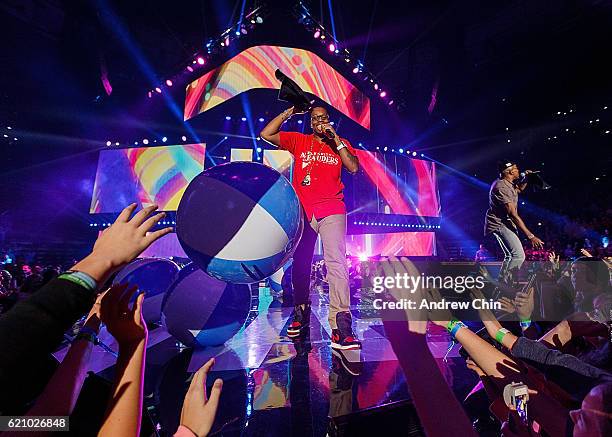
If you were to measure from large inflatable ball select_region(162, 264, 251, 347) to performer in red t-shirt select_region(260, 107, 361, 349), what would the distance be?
2.05 feet

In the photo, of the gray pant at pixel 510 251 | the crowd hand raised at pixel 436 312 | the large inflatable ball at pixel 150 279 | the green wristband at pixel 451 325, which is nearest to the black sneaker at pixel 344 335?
the green wristband at pixel 451 325

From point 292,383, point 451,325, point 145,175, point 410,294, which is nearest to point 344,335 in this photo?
point 292,383

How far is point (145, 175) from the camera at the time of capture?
11836 millimetres

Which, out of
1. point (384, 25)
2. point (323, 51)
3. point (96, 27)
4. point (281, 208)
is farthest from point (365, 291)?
point (96, 27)

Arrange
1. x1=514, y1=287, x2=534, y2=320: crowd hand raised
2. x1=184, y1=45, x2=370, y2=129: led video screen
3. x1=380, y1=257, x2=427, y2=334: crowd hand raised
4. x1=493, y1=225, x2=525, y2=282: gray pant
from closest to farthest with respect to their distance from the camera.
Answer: x1=380, y1=257, x2=427, y2=334: crowd hand raised < x1=514, y1=287, x2=534, y2=320: crowd hand raised < x1=493, y1=225, x2=525, y2=282: gray pant < x1=184, y1=45, x2=370, y2=129: led video screen

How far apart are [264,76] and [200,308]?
9.17 m

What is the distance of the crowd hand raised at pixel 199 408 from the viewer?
856mm

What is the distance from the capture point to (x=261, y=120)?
43.0 feet

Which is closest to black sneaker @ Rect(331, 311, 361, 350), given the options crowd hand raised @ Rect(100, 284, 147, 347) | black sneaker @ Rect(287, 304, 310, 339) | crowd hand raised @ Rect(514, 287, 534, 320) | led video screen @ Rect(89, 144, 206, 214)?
black sneaker @ Rect(287, 304, 310, 339)

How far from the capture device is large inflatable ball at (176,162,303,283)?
6.57 ft

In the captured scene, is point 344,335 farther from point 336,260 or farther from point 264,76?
point 264,76

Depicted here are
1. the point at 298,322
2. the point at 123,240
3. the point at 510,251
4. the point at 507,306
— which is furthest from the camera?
the point at 510,251

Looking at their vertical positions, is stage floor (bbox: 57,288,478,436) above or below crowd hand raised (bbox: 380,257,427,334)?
below

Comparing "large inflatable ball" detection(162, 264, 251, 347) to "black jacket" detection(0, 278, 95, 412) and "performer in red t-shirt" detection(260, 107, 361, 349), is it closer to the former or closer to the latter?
"performer in red t-shirt" detection(260, 107, 361, 349)
